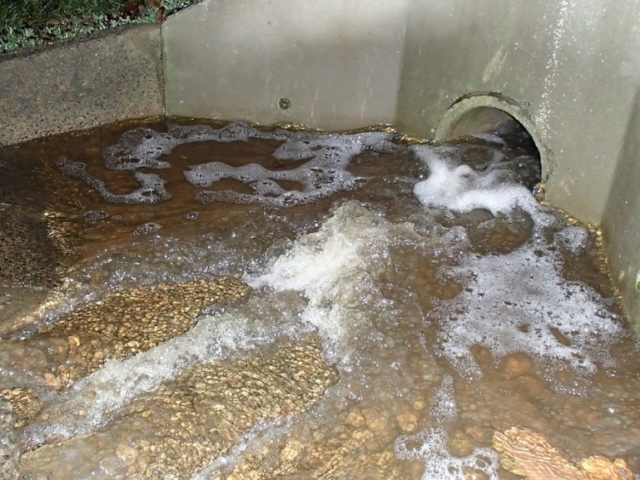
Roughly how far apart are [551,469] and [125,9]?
483cm

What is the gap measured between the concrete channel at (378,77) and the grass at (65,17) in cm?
28

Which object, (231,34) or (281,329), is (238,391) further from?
(231,34)

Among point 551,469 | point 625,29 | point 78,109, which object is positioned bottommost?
point 551,469

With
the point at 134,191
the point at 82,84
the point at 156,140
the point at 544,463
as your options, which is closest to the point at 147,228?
the point at 134,191

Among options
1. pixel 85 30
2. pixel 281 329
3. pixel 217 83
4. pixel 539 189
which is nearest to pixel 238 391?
pixel 281 329

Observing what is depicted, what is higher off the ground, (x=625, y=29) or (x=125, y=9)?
(x=625, y=29)

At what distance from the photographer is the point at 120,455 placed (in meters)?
2.59

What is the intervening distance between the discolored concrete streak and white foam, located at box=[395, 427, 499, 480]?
472mm

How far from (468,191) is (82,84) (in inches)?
118

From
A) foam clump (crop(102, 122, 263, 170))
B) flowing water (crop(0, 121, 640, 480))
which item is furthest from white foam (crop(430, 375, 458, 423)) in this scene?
foam clump (crop(102, 122, 263, 170))

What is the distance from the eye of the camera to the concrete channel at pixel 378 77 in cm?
400

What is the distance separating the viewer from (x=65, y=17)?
5.40 meters

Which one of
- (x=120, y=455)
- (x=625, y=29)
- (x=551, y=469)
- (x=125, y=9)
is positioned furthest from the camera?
(x=125, y=9)

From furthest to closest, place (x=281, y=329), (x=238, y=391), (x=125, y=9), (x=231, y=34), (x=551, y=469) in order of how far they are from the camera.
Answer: (x=125, y=9) < (x=231, y=34) < (x=281, y=329) < (x=238, y=391) < (x=551, y=469)
